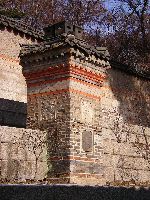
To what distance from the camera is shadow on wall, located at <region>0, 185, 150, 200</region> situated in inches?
165

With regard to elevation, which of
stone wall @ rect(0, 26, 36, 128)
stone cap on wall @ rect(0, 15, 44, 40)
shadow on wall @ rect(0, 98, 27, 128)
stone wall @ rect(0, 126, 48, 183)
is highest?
stone cap on wall @ rect(0, 15, 44, 40)

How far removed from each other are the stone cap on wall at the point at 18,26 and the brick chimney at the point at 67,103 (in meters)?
8.37

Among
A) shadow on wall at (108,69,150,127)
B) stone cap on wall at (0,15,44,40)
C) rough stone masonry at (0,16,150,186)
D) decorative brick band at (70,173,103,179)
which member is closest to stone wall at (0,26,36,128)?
stone cap on wall at (0,15,44,40)

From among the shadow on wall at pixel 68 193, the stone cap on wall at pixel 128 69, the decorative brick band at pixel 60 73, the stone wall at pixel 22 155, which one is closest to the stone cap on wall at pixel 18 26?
the stone cap on wall at pixel 128 69

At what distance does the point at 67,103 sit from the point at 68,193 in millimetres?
2660

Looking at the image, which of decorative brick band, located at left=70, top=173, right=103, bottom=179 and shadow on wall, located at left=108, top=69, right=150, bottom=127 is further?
shadow on wall, located at left=108, top=69, right=150, bottom=127

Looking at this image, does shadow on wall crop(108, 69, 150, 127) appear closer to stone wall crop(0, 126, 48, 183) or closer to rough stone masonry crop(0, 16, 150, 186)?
rough stone masonry crop(0, 16, 150, 186)

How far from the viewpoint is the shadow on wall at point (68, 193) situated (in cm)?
418

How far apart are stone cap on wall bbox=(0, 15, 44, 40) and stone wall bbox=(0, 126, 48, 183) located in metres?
9.55

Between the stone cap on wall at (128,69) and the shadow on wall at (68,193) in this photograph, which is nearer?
the shadow on wall at (68,193)

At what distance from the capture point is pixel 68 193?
4844 millimetres

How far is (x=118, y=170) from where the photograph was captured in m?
9.55

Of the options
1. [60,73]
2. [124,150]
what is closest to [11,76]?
[124,150]

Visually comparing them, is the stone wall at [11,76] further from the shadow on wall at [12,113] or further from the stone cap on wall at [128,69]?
the stone cap on wall at [128,69]
